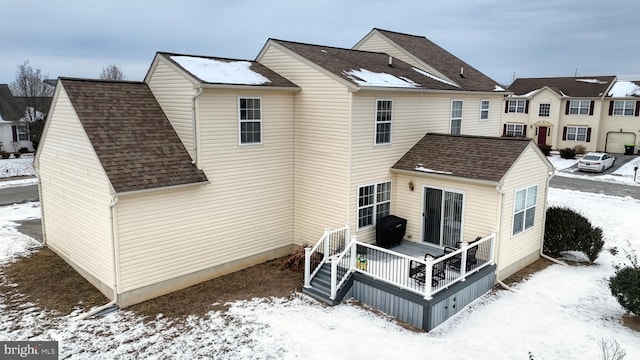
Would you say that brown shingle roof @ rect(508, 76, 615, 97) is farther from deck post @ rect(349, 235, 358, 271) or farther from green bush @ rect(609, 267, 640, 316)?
deck post @ rect(349, 235, 358, 271)

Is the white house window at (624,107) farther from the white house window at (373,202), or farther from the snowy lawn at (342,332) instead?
the white house window at (373,202)

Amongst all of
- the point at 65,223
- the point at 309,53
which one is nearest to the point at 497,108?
the point at 309,53

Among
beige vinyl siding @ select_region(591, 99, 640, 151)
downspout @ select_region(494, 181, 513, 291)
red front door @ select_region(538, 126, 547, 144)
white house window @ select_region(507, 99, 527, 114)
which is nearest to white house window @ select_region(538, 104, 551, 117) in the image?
red front door @ select_region(538, 126, 547, 144)

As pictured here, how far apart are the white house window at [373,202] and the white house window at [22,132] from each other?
122ft

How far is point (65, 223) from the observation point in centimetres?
1470

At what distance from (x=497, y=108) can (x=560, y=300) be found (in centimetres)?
1082

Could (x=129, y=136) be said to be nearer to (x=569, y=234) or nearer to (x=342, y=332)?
(x=342, y=332)

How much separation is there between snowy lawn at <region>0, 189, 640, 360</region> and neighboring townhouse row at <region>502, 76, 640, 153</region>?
30.4 meters

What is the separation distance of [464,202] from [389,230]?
2490 millimetres

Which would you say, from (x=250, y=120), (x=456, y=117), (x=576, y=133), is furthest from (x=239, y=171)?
(x=576, y=133)

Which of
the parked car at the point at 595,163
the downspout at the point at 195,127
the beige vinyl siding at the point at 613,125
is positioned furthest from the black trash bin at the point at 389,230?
the beige vinyl siding at the point at 613,125

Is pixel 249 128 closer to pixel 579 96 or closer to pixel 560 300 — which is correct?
pixel 560 300

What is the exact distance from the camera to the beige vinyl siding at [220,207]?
1205cm

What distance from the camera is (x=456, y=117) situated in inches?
725
